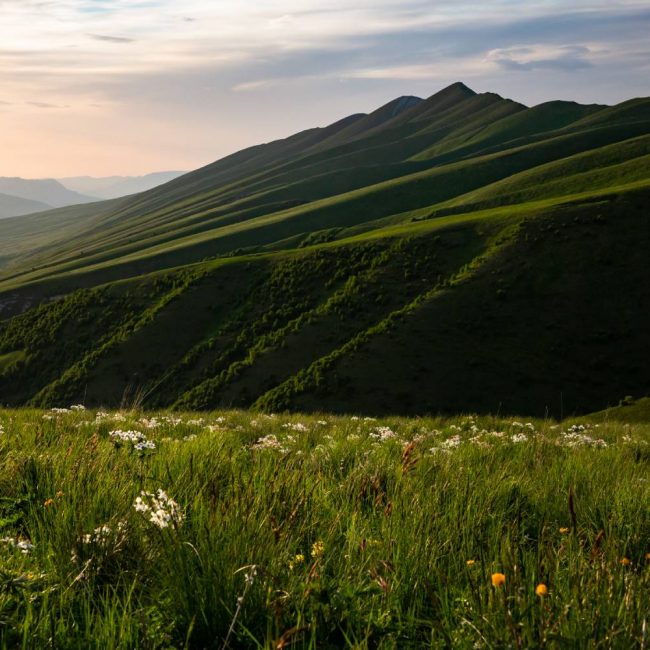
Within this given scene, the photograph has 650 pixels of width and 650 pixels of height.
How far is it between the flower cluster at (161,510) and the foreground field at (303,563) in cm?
2

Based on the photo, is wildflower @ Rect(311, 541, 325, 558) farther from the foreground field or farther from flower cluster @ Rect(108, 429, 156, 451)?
flower cluster @ Rect(108, 429, 156, 451)

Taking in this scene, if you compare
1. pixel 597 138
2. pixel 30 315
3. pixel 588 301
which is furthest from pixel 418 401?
pixel 597 138

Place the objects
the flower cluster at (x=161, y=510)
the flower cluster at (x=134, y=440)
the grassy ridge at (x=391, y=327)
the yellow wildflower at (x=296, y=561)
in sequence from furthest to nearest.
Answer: the grassy ridge at (x=391, y=327) < the flower cluster at (x=134, y=440) < the flower cluster at (x=161, y=510) < the yellow wildflower at (x=296, y=561)

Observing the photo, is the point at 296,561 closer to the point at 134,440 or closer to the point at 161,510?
the point at 161,510

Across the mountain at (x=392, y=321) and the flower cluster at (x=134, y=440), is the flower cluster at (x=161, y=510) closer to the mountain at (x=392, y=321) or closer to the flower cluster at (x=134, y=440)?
the flower cluster at (x=134, y=440)

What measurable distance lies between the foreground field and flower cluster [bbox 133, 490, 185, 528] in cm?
2

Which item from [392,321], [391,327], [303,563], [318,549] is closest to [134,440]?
[303,563]

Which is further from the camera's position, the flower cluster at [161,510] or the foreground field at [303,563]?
the flower cluster at [161,510]

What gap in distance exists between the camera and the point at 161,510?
3229mm

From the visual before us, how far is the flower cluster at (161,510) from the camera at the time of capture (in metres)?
3.16

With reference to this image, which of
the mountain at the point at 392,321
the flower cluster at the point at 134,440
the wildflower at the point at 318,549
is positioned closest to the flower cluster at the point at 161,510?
the wildflower at the point at 318,549

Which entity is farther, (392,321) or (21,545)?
(392,321)

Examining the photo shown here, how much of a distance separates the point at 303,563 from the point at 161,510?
850mm

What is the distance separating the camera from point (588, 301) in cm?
6569
